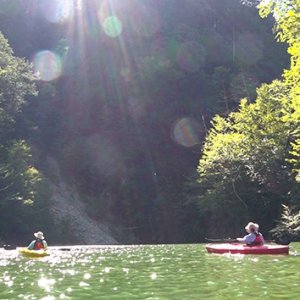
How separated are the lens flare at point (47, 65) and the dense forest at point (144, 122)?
0.14m

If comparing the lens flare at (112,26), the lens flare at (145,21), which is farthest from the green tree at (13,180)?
the lens flare at (145,21)

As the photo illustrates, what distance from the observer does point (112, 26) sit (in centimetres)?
5453

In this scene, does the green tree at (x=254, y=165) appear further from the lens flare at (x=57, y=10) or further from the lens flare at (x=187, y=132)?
the lens flare at (x=57, y=10)

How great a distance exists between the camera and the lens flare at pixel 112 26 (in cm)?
5371

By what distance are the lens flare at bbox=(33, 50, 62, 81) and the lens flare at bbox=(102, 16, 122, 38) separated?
6001 mm

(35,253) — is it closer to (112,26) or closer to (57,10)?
(112,26)

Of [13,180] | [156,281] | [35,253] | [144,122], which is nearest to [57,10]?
[144,122]

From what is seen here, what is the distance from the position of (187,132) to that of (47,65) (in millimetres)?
15126

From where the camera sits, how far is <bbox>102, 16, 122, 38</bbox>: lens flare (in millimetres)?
53709

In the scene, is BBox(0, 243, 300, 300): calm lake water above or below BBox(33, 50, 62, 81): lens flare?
below

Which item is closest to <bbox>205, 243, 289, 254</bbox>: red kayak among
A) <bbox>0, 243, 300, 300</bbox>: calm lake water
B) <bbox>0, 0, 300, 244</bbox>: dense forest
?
<bbox>0, 243, 300, 300</bbox>: calm lake water

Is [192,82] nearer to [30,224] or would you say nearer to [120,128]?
[120,128]

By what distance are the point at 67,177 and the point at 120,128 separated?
6.62 meters

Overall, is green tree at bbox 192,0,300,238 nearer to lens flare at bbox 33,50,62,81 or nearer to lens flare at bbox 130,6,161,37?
lens flare at bbox 33,50,62,81
